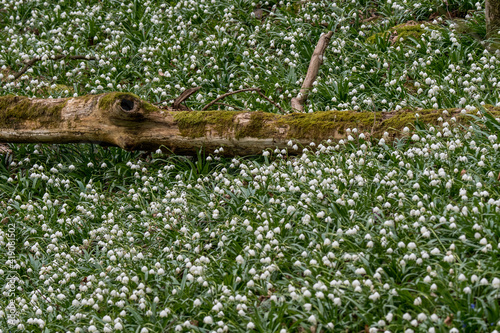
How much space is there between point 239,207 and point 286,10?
5.12 m

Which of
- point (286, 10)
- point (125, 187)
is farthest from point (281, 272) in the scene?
point (286, 10)

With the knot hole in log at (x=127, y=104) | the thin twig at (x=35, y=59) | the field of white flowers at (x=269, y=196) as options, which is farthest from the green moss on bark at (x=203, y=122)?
the thin twig at (x=35, y=59)

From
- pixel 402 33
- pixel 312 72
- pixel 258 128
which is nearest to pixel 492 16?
pixel 402 33

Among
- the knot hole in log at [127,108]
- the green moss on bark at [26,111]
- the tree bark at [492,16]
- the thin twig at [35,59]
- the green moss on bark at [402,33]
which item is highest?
the tree bark at [492,16]

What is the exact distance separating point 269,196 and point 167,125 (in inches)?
72.8

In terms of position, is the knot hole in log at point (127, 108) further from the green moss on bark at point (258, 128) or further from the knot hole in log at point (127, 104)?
the green moss on bark at point (258, 128)

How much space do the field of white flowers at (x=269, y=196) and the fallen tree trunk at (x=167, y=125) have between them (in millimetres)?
188

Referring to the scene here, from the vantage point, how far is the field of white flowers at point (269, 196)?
4.00 meters

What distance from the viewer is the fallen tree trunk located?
20.4 feet

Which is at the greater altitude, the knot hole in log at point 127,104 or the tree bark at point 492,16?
the tree bark at point 492,16

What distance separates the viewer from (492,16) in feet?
24.4

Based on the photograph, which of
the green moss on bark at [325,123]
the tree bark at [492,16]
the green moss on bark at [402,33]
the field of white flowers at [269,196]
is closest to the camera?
the field of white flowers at [269,196]

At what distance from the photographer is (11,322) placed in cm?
489

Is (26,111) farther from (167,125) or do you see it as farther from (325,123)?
(325,123)
